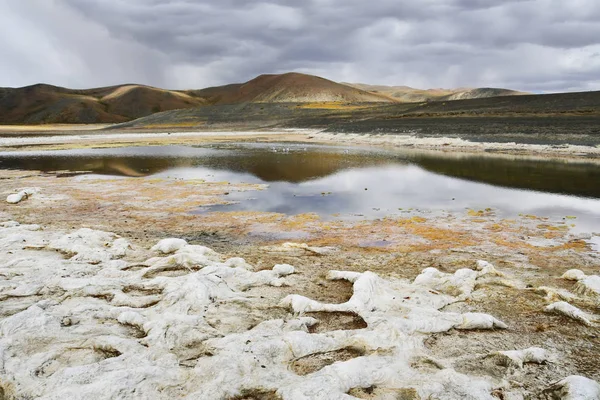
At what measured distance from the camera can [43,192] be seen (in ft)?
68.1

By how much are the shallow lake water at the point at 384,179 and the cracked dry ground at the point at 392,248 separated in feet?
5.59

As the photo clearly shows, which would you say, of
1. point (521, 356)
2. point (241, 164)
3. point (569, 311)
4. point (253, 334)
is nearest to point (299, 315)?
point (253, 334)

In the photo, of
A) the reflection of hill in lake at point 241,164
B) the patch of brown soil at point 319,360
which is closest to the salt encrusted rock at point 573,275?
the patch of brown soil at point 319,360

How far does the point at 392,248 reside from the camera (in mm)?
11953

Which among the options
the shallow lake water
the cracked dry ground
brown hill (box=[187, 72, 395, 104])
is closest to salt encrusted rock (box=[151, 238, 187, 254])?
the cracked dry ground

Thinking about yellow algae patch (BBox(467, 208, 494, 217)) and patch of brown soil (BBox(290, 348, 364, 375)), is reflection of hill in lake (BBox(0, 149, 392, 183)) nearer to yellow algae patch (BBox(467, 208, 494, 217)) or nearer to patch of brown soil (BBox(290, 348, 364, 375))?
yellow algae patch (BBox(467, 208, 494, 217))

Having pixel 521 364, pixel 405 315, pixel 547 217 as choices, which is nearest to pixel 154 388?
pixel 405 315

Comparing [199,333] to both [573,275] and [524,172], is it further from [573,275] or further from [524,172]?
[524,172]

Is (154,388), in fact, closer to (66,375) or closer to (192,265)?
(66,375)

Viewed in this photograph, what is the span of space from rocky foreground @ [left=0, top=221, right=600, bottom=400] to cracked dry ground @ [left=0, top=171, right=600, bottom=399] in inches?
3.6

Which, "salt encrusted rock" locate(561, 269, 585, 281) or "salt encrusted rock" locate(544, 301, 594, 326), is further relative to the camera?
"salt encrusted rock" locate(561, 269, 585, 281)

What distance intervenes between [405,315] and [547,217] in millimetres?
11579

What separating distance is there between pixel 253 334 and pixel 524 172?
2619 centimetres

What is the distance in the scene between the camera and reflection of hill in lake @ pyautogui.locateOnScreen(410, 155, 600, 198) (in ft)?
72.5
